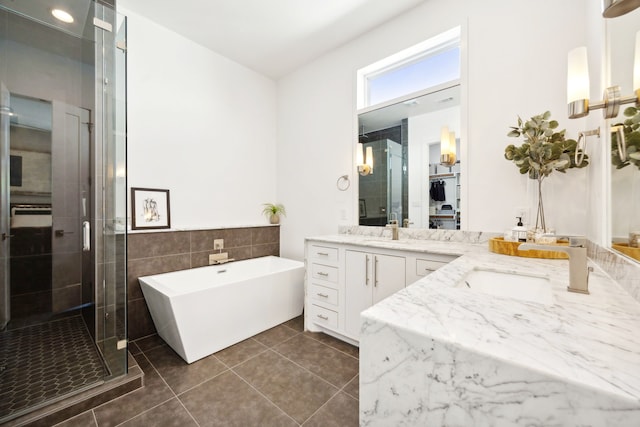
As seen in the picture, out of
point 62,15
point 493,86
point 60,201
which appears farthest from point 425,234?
point 62,15

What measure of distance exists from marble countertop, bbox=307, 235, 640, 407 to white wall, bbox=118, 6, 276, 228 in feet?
8.62

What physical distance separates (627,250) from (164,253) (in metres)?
3.07

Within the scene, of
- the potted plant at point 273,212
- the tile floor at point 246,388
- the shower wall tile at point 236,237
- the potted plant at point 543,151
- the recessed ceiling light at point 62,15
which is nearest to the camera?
the tile floor at point 246,388

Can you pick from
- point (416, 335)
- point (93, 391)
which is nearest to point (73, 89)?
point (93, 391)

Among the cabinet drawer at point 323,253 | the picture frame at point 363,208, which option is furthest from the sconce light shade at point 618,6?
the picture frame at point 363,208

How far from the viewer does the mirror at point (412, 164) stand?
2223 millimetres

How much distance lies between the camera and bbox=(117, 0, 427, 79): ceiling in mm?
2346

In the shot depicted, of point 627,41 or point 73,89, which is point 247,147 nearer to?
point 73,89

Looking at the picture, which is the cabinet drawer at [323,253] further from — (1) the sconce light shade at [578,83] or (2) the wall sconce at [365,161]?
(1) the sconce light shade at [578,83]

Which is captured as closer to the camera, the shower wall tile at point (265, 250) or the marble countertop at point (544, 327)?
the marble countertop at point (544, 327)

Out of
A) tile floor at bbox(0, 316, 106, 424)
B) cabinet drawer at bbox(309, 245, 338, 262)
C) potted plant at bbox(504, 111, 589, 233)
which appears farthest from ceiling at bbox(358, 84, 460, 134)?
tile floor at bbox(0, 316, 106, 424)

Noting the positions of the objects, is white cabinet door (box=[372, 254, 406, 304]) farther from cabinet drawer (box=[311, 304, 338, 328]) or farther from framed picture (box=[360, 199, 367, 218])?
framed picture (box=[360, 199, 367, 218])

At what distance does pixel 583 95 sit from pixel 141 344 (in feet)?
11.0

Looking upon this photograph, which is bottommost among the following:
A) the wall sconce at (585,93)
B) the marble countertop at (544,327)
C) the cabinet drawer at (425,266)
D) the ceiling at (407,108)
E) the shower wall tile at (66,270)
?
the shower wall tile at (66,270)
